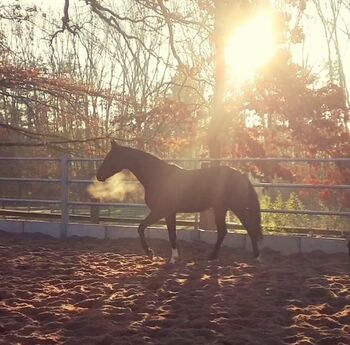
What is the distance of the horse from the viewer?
24.8 feet

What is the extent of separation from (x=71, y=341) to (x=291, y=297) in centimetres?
222

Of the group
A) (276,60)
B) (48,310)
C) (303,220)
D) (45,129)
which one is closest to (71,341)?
(48,310)

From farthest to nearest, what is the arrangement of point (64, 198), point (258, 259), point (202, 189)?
point (64, 198)
point (202, 189)
point (258, 259)

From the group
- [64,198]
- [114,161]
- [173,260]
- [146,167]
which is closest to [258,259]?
[173,260]

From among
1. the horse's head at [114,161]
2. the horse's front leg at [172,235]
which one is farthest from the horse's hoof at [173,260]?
the horse's head at [114,161]

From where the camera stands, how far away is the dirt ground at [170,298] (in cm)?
388

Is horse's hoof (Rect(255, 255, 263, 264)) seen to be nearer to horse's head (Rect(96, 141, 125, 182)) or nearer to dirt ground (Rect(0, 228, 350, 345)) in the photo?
dirt ground (Rect(0, 228, 350, 345))

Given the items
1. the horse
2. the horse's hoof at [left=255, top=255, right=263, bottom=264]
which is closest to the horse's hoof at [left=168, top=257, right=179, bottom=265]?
the horse

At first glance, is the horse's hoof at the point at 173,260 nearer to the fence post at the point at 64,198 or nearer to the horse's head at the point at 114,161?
the horse's head at the point at 114,161

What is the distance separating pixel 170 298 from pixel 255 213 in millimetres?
2895

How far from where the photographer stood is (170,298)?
199 inches

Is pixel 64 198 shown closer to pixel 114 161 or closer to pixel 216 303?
pixel 114 161

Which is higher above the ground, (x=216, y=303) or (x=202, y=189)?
(x=202, y=189)

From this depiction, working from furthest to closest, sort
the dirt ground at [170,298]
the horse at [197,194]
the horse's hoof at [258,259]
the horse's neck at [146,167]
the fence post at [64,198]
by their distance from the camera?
1. the fence post at [64,198]
2. the horse's neck at [146,167]
3. the horse at [197,194]
4. the horse's hoof at [258,259]
5. the dirt ground at [170,298]
